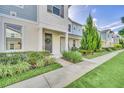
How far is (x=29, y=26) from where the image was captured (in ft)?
31.7

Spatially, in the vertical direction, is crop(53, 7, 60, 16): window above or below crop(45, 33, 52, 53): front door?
above

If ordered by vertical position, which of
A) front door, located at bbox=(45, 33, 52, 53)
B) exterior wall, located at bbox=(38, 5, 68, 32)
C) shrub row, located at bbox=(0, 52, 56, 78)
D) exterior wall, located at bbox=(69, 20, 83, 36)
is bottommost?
shrub row, located at bbox=(0, 52, 56, 78)

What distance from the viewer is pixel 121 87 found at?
511 cm

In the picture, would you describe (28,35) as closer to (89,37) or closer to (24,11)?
(24,11)

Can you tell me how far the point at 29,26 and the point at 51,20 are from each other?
2.20 metres

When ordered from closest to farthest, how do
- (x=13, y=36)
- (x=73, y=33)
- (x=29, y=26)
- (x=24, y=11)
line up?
(x=13, y=36)
(x=29, y=26)
(x=24, y=11)
(x=73, y=33)

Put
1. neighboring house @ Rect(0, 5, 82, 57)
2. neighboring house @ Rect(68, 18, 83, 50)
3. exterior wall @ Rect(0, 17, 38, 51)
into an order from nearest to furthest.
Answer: neighboring house @ Rect(0, 5, 82, 57) < exterior wall @ Rect(0, 17, 38, 51) < neighboring house @ Rect(68, 18, 83, 50)

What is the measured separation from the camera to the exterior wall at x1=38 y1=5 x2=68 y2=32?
9977 mm

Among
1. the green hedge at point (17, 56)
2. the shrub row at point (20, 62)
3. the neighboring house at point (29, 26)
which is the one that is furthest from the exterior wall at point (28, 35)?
the shrub row at point (20, 62)

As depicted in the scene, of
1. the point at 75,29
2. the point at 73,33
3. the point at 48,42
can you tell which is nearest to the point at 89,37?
the point at 48,42

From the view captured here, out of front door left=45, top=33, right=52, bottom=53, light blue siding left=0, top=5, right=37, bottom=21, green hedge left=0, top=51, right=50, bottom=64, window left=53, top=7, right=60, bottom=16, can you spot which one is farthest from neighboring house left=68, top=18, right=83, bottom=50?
green hedge left=0, top=51, right=50, bottom=64

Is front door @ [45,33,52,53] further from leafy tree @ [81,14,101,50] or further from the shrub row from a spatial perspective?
leafy tree @ [81,14,101,50]

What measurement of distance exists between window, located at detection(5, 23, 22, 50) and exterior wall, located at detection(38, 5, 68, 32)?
1893mm

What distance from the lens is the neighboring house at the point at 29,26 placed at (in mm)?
8266
